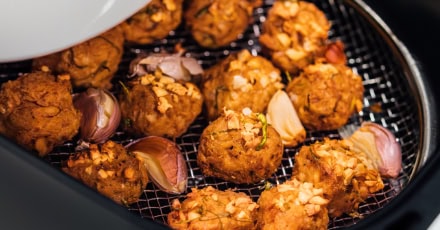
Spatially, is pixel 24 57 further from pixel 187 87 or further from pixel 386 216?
pixel 386 216

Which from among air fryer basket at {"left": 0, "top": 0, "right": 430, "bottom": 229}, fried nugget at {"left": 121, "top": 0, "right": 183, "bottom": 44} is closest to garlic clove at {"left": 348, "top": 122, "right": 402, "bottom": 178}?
air fryer basket at {"left": 0, "top": 0, "right": 430, "bottom": 229}

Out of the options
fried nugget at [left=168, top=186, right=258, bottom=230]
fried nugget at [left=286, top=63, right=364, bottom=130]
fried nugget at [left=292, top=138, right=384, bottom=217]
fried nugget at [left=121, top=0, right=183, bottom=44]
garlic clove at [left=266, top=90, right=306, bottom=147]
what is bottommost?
fried nugget at [left=168, top=186, right=258, bottom=230]

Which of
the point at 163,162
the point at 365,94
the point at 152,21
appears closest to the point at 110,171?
the point at 163,162

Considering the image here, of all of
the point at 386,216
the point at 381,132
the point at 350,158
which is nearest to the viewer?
the point at 386,216

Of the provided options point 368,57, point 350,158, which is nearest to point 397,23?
point 368,57

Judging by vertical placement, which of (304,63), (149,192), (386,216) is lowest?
(149,192)

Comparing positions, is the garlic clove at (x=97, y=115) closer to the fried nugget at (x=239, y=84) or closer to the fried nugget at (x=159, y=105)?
the fried nugget at (x=159, y=105)

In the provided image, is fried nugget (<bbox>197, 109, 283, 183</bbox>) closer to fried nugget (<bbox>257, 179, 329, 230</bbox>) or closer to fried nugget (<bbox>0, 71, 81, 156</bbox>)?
fried nugget (<bbox>257, 179, 329, 230</bbox>)
